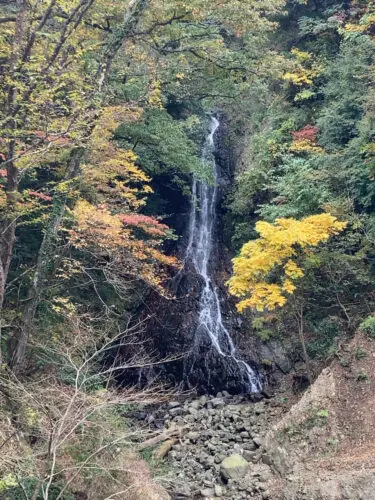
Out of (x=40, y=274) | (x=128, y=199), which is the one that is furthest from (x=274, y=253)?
(x=40, y=274)

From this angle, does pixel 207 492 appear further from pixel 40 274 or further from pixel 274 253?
pixel 40 274

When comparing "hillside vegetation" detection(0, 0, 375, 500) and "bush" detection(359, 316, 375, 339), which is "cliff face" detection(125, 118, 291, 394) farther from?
"bush" detection(359, 316, 375, 339)

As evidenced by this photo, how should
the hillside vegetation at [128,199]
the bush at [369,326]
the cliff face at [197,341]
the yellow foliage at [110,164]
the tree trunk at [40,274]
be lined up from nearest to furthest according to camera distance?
the hillside vegetation at [128,199] → the tree trunk at [40,274] → the bush at [369,326] → the yellow foliage at [110,164] → the cliff face at [197,341]

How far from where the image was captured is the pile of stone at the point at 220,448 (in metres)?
9.53

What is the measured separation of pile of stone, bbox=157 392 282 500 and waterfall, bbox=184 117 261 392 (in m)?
1.35

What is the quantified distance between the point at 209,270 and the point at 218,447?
797cm

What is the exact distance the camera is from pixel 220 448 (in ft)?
36.3

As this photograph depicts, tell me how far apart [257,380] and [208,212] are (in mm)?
8403

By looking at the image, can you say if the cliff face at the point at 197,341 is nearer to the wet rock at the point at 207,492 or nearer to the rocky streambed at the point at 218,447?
the rocky streambed at the point at 218,447

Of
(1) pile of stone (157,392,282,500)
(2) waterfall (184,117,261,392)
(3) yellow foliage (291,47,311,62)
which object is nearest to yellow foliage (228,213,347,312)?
(1) pile of stone (157,392,282,500)

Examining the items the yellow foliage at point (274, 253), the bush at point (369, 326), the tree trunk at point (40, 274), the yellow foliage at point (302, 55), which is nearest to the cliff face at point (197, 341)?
the bush at point (369, 326)

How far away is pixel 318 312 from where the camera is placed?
12.0 meters

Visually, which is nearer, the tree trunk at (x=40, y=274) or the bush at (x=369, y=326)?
the tree trunk at (x=40, y=274)

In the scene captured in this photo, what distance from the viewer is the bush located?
34.0 feet
